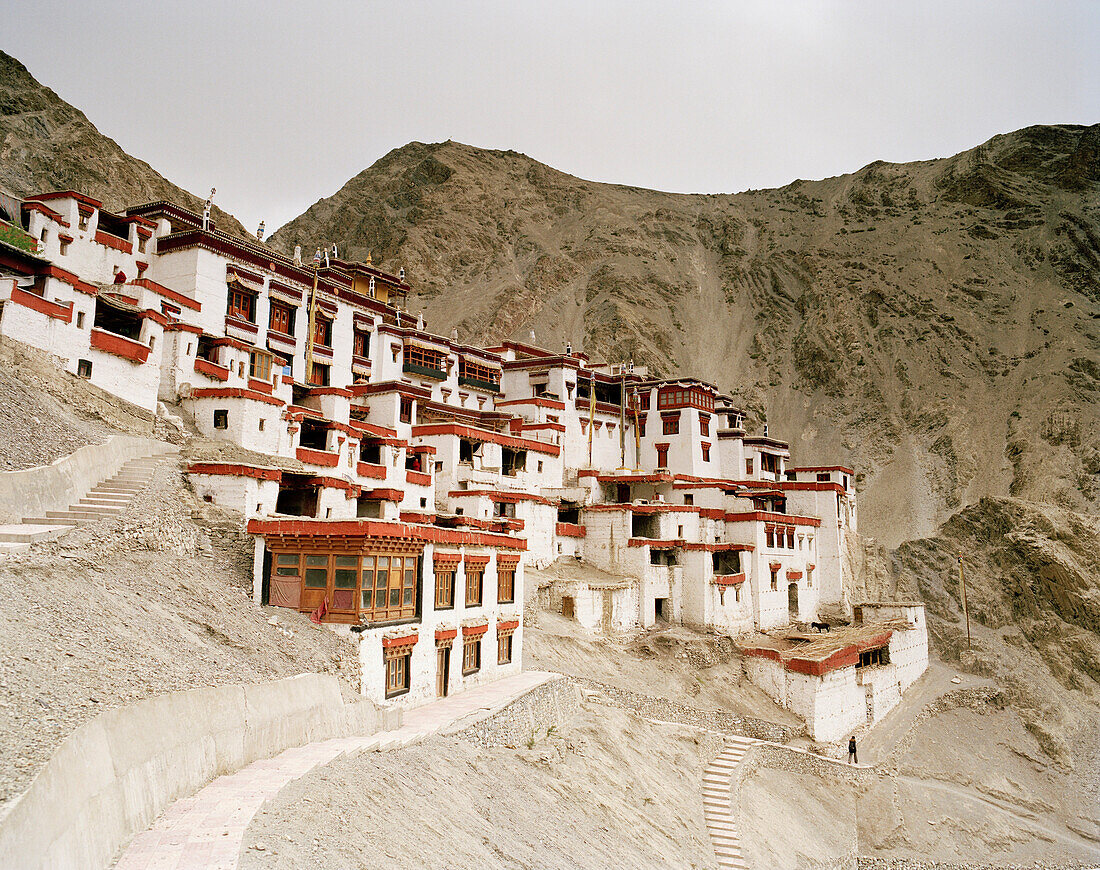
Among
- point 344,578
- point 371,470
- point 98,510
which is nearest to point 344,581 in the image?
point 344,578

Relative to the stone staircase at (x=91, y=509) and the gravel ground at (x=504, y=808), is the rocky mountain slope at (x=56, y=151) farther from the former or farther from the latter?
the gravel ground at (x=504, y=808)

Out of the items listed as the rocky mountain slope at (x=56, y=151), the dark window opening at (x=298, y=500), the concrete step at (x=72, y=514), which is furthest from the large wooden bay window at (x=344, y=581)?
the rocky mountain slope at (x=56, y=151)

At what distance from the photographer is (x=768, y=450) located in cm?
5538

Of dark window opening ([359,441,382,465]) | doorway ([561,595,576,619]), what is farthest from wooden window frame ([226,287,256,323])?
doorway ([561,595,576,619])

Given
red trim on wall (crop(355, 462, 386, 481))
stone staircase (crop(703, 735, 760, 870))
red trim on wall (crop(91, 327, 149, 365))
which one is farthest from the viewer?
red trim on wall (crop(355, 462, 386, 481))

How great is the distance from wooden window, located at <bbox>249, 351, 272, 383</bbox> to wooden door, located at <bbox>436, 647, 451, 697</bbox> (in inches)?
668

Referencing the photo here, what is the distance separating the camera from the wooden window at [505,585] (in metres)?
23.2

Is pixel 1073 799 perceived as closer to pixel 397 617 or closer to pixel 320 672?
pixel 397 617

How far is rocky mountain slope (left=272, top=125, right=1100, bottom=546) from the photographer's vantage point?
229 ft

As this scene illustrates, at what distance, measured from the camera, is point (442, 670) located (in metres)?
19.9

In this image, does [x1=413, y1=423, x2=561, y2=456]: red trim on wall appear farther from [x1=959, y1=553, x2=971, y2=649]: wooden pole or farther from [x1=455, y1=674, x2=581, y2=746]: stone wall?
[x1=959, y1=553, x2=971, y2=649]: wooden pole

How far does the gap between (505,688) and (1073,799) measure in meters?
26.2

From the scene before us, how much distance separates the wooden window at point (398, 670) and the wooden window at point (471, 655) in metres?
2.65

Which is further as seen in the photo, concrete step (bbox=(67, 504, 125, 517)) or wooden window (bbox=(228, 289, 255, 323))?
wooden window (bbox=(228, 289, 255, 323))
